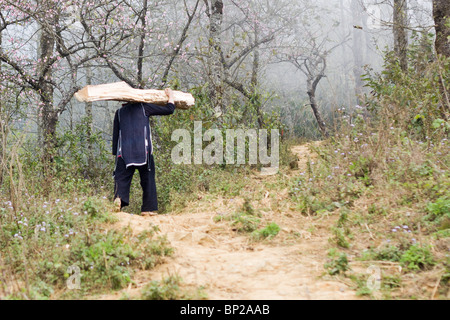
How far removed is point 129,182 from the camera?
6.04 meters

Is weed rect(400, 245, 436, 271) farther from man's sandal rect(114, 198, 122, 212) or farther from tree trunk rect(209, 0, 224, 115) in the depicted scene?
tree trunk rect(209, 0, 224, 115)

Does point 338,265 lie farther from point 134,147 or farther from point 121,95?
point 121,95

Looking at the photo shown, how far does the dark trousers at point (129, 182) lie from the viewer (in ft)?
19.4

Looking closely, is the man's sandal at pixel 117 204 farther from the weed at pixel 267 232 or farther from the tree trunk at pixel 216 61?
the tree trunk at pixel 216 61

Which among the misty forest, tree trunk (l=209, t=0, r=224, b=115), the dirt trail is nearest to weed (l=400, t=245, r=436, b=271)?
the misty forest

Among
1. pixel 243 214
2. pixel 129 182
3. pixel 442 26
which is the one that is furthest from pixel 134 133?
pixel 442 26

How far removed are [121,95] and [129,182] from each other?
1.18 m

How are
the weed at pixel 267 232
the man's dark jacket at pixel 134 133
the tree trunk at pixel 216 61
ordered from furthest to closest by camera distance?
the tree trunk at pixel 216 61 → the man's dark jacket at pixel 134 133 → the weed at pixel 267 232

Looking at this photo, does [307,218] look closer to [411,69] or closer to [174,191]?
[174,191]

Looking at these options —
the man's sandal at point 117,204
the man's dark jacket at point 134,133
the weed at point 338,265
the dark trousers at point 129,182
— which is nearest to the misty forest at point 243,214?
the weed at point 338,265

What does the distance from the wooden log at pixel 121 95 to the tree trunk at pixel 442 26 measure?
4.23m

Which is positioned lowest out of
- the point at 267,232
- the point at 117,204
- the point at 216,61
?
the point at 267,232

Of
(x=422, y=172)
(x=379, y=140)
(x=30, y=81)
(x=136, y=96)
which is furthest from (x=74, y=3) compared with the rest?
(x=422, y=172)

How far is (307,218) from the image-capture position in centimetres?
502
